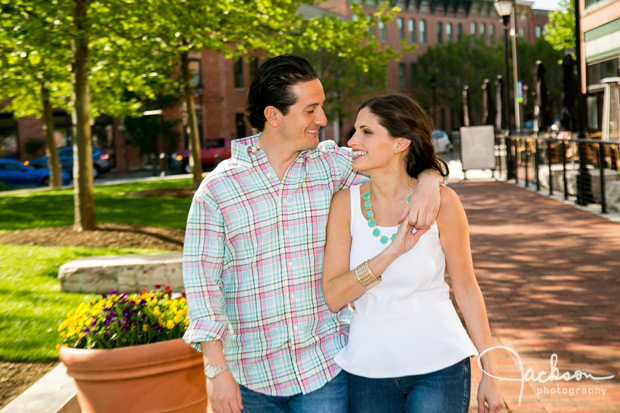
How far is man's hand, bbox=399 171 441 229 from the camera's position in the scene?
8.90 ft

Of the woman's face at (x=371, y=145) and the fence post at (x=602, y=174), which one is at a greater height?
the woman's face at (x=371, y=145)

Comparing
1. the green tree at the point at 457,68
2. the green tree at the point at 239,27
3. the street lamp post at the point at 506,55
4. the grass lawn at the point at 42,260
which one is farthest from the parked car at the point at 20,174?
the green tree at the point at 457,68

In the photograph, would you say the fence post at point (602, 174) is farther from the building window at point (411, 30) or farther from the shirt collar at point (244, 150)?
the building window at point (411, 30)

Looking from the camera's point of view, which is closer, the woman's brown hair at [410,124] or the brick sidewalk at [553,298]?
the woman's brown hair at [410,124]

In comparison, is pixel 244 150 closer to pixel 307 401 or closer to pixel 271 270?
pixel 271 270

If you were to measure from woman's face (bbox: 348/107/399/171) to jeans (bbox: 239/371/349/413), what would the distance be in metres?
0.74

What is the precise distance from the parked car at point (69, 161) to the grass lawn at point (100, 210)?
1682 cm

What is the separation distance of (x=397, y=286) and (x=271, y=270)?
0.44 metres

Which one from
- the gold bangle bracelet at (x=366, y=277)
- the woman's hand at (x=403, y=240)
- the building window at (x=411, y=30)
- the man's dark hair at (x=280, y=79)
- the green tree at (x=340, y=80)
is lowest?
the gold bangle bracelet at (x=366, y=277)

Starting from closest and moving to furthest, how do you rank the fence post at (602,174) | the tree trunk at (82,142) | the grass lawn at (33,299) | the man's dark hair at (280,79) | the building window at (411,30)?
the man's dark hair at (280,79) < the grass lawn at (33,299) < the tree trunk at (82,142) < the fence post at (602,174) < the building window at (411,30)

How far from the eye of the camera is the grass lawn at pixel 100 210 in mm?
14966

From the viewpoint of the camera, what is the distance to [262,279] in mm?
2857

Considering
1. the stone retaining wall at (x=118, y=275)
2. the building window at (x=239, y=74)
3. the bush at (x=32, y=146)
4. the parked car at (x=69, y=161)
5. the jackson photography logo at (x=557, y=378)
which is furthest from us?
the building window at (x=239, y=74)

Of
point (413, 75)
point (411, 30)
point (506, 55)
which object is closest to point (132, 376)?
point (506, 55)
